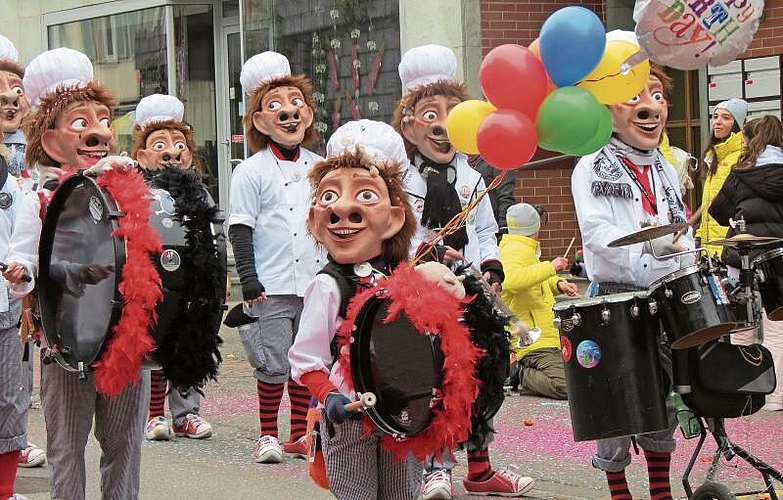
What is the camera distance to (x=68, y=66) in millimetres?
6223

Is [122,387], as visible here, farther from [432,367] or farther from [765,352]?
[765,352]

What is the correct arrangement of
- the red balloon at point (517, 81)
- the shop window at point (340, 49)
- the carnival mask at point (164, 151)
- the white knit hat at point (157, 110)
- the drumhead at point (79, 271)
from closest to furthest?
the drumhead at point (79, 271), the red balloon at point (517, 81), the carnival mask at point (164, 151), the white knit hat at point (157, 110), the shop window at point (340, 49)

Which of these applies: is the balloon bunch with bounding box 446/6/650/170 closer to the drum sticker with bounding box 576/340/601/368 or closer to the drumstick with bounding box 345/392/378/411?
the drum sticker with bounding box 576/340/601/368

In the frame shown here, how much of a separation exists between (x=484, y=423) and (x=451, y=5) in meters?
8.80

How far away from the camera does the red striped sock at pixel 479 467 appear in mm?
6957

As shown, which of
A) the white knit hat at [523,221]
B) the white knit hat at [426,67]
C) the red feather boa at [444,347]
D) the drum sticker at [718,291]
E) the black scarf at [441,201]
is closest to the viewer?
the red feather boa at [444,347]

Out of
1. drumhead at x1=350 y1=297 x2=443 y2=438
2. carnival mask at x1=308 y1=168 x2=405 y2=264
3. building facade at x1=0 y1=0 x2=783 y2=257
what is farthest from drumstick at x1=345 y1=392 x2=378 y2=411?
building facade at x1=0 y1=0 x2=783 y2=257

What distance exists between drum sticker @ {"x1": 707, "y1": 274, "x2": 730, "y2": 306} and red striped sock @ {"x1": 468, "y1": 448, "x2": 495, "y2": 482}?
1.95m

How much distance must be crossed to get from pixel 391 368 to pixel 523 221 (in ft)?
17.8

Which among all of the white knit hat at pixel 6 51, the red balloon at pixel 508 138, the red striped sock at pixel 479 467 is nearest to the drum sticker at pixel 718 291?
the red balloon at pixel 508 138

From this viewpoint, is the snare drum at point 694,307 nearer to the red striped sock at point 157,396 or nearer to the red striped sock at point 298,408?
the red striped sock at point 298,408

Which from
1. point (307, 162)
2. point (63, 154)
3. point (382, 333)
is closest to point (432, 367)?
point (382, 333)

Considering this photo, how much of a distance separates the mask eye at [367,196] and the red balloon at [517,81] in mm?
773

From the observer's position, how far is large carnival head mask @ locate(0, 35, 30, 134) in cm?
775
